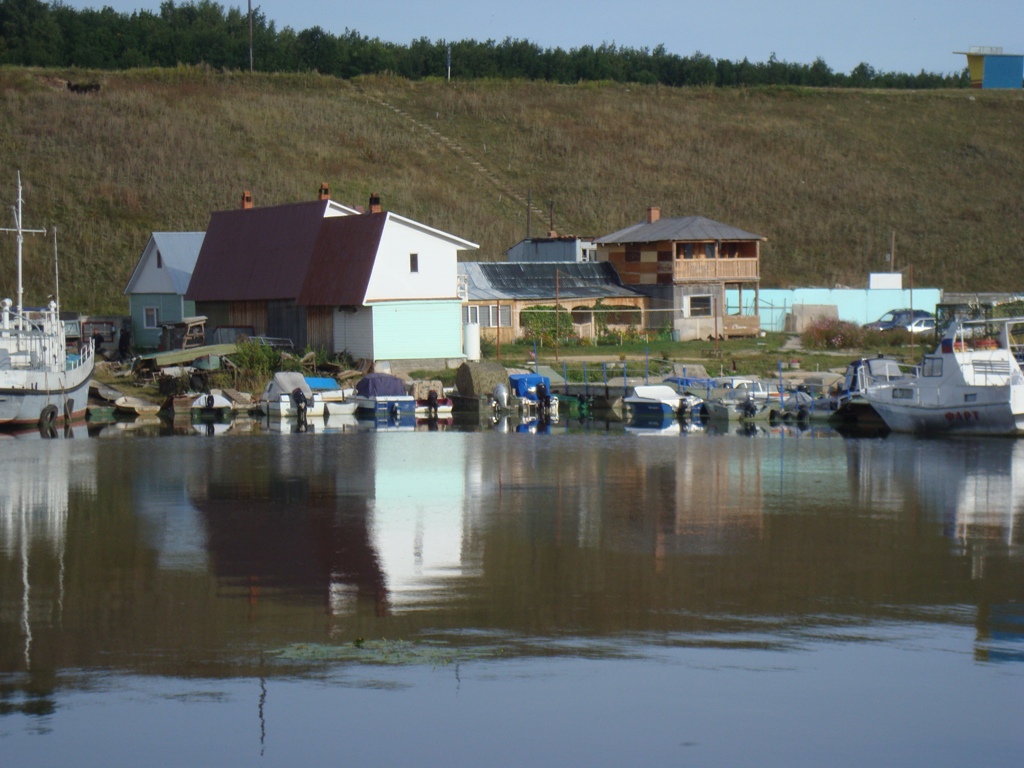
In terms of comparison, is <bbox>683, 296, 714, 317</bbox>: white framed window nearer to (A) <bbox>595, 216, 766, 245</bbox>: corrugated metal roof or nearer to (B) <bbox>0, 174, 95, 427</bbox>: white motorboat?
(A) <bbox>595, 216, 766, 245</bbox>: corrugated metal roof

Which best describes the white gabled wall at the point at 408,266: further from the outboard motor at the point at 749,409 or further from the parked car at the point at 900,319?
the parked car at the point at 900,319

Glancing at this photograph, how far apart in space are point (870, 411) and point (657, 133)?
227ft

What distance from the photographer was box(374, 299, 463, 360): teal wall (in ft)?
164

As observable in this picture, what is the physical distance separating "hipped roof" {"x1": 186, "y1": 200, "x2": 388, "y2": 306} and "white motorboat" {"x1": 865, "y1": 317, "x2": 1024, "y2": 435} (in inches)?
841

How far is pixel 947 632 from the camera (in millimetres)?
14578

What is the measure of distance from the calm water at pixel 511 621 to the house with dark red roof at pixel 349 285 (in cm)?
2283

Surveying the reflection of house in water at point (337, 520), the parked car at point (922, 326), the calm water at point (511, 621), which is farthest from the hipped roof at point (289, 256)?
the parked car at point (922, 326)

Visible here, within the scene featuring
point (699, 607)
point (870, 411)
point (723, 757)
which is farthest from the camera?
point (870, 411)

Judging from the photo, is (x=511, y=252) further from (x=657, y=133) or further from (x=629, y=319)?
(x=657, y=133)

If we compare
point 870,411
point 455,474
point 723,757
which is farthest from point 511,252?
point 723,757

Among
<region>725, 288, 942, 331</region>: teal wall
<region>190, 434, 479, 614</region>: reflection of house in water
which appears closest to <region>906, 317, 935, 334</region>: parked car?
<region>725, 288, 942, 331</region>: teal wall

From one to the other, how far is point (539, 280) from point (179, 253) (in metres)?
17.7

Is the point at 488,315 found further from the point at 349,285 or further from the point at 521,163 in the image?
the point at 521,163

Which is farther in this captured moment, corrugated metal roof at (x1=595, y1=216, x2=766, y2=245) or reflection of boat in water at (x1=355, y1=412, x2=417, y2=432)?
corrugated metal roof at (x1=595, y1=216, x2=766, y2=245)
